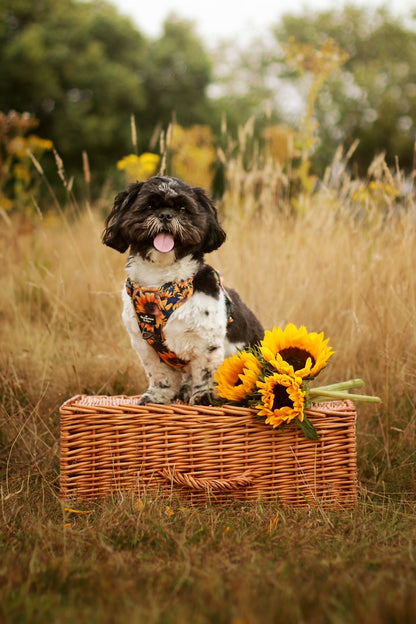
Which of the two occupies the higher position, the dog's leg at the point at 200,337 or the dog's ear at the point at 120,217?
the dog's ear at the point at 120,217

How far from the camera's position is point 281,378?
7.98 feet

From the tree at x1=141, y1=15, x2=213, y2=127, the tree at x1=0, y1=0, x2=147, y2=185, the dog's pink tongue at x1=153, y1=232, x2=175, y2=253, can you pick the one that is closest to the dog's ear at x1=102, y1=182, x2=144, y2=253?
the dog's pink tongue at x1=153, y1=232, x2=175, y2=253

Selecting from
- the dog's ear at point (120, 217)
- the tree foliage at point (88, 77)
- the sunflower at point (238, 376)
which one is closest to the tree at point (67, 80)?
the tree foliage at point (88, 77)

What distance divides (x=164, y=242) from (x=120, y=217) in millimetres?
283

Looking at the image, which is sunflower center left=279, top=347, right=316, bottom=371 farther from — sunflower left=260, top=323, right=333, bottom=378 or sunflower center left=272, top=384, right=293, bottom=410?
sunflower center left=272, top=384, right=293, bottom=410

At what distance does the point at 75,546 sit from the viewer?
199 centimetres

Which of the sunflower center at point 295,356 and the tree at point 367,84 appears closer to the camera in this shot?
the sunflower center at point 295,356

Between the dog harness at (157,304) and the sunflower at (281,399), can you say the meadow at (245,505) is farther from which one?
the dog harness at (157,304)

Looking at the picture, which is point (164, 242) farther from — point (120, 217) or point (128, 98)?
point (128, 98)

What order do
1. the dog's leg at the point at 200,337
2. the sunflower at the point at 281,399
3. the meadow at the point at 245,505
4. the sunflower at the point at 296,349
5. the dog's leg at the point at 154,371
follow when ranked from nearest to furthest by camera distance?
the meadow at the point at 245,505 < the sunflower at the point at 281,399 < the sunflower at the point at 296,349 < the dog's leg at the point at 200,337 < the dog's leg at the point at 154,371

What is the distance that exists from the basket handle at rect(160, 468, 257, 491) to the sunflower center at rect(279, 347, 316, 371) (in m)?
0.51

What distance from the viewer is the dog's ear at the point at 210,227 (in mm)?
2682

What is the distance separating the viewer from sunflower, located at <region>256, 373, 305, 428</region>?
7.92ft

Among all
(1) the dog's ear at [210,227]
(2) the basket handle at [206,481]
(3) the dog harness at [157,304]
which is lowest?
(2) the basket handle at [206,481]
